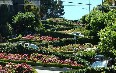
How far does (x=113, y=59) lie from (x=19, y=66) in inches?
356

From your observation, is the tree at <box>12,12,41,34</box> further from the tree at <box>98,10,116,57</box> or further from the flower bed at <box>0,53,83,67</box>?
the tree at <box>98,10,116,57</box>

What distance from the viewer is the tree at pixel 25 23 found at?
7256 centimetres

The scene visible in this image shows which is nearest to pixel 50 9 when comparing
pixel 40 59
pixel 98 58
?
pixel 98 58

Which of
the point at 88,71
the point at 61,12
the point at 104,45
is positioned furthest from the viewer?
the point at 61,12

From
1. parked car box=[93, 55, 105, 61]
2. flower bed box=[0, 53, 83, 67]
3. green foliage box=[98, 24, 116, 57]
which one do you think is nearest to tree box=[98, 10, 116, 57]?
green foliage box=[98, 24, 116, 57]

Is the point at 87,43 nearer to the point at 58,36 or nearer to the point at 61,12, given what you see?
the point at 58,36

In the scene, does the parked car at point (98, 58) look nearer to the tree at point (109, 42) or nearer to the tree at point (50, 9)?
the tree at point (109, 42)

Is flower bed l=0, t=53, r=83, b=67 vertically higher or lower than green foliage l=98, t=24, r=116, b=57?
lower

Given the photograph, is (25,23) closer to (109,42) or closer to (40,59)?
(40,59)

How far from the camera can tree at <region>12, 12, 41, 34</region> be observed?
72562 mm

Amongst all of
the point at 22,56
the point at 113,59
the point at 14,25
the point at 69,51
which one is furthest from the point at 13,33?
the point at 113,59

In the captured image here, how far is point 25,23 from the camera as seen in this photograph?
72625 millimetres

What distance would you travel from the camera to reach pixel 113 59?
3772 cm

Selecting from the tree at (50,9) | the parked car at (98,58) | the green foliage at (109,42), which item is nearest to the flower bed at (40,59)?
the green foliage at (109,42)
